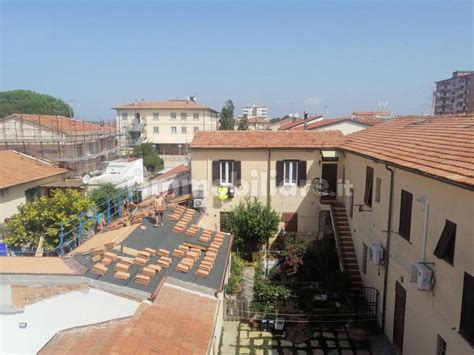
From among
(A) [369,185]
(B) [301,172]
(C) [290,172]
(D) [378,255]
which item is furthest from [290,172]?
(D) [378,255]

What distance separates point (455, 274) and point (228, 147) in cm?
1374

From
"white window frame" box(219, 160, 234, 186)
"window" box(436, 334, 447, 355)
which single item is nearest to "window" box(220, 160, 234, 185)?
"white window frame" box(219, 160, 234, 186)

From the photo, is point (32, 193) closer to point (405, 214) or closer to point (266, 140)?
point (266, 140)

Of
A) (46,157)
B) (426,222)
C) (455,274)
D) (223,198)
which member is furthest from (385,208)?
(46,157)

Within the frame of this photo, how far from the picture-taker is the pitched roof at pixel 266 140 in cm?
2058

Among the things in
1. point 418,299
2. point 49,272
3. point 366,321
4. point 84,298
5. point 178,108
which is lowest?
point 366,321

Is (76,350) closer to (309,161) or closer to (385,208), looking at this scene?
(385,208)

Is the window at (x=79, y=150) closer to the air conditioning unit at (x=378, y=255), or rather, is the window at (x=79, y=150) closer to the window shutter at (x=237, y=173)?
the window shutter at (x=237, y=173)

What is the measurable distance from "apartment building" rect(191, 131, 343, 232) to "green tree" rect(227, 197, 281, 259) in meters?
1.32

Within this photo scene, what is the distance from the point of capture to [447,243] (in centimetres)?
897

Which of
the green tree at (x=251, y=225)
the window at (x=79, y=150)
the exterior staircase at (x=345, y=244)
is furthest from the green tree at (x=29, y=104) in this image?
the exterior staircase at (x=345, y=244)

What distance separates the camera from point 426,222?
10141 millimetres

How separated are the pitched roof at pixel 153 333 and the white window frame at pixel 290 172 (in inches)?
503

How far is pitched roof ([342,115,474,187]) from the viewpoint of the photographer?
923cm
